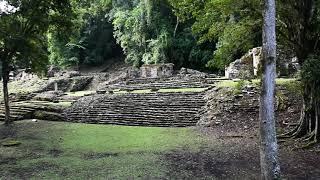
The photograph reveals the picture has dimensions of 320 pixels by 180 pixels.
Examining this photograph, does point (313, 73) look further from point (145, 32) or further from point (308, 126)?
point (145, 32)

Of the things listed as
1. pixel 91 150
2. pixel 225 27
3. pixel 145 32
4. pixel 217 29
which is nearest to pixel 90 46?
pixel 145 32

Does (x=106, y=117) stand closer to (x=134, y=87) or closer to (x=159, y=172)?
(x=134, y=87)

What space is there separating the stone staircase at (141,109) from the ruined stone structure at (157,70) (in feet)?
30.9

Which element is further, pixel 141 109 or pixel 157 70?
pixel 157 70

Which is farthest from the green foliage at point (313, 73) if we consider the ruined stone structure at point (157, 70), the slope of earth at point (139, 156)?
the ruined stone structure at point (157, 70)

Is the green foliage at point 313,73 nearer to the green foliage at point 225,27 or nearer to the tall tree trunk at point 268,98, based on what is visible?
the green foliage at point 225,27

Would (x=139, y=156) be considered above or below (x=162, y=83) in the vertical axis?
below

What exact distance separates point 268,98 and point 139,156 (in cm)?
496

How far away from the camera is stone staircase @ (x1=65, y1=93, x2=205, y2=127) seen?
58.0 ft

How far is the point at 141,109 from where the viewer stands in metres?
19.2

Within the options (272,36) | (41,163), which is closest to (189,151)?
(41,163)

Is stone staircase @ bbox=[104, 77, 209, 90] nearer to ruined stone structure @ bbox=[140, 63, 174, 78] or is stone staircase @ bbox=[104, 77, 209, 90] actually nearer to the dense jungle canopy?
ruined stone structure @ bbox=[140, 63, 174, 78]

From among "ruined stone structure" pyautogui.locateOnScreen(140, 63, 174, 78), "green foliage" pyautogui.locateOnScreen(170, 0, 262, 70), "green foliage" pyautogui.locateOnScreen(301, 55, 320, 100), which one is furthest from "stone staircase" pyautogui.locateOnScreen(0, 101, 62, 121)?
"green foliage" pyautogui.locateOnScreen(301, 55, 320, 100)

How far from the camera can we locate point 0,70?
640 inches
